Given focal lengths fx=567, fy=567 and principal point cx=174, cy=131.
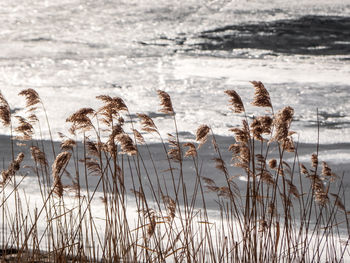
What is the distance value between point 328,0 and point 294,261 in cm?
2079

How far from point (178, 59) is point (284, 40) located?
522 centimetres

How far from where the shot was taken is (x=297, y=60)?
693 inches

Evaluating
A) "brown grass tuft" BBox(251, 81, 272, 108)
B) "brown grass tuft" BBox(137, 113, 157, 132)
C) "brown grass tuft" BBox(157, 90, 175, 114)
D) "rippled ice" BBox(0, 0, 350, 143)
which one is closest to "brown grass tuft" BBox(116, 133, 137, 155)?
"brown grass tuft" BBox(137, 113, 157, 132)

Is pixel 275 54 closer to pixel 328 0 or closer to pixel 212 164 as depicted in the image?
pixel 328 0

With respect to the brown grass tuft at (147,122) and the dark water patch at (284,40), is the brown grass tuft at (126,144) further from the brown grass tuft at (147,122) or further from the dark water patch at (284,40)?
the dark water patch at (284,40)

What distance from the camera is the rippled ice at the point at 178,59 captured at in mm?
12203

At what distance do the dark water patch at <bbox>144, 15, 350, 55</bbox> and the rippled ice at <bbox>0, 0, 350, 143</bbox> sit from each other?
7cm

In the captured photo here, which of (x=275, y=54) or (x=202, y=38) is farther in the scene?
(x=202, y=38)

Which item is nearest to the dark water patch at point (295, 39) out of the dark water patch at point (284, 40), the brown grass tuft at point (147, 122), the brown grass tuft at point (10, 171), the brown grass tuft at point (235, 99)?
the dark water patch at point (284, 40)

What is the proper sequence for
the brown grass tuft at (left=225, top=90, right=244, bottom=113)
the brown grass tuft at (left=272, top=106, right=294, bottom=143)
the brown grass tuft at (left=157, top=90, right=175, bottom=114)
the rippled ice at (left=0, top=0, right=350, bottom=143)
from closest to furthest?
1. the brown grass tuft at (left=272, top=106, right=294, bottom=143)
2. the brown grass tuft at (left=225, top=90, right=244, bottom=113)
3. the brown grass tuft at (left=157, top=90, right=175, bottom=114)
4. the rippled ice at (left=0, top=0, right=350, bottom=143)

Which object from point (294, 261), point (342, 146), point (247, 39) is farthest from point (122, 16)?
point (294, 261)

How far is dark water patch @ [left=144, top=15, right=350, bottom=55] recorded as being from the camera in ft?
65.4

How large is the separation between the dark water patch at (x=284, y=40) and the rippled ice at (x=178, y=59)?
7cm

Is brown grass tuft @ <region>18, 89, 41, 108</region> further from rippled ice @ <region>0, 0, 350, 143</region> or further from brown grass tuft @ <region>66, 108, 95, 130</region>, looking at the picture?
rippled ice @ <region>0, 0, 350, 143</region>
